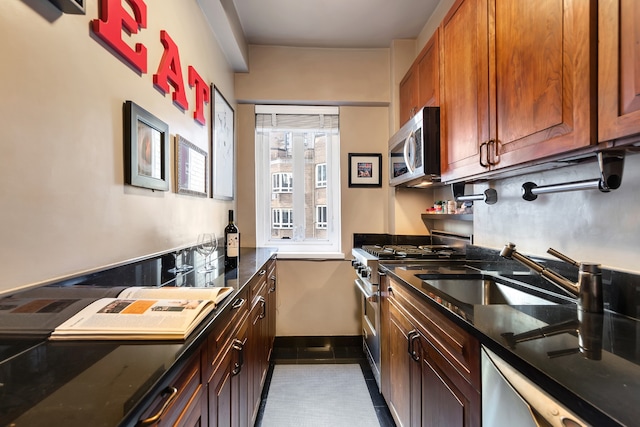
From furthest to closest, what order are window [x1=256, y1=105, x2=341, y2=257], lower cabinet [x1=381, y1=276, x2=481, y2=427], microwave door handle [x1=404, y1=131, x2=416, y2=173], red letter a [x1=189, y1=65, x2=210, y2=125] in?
window [x1=256, y1=105, x2=341, y2=257] → microwave door handle [x1=404, y1=131, x2=416, y2=173] → red letter a [x1=189, y1=65, x2=210, y2=125] → lower cabinet [x1=381, y1=276, x2=481, y2=427]

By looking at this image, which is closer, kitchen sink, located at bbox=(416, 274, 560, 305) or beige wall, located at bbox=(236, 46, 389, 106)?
kitchen sink, located at bbox=(416, 274, 560, 305)

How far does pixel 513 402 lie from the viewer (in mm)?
682

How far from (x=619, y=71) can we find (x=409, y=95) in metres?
1.75

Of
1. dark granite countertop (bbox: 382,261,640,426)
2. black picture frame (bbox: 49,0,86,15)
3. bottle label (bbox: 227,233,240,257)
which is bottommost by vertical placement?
dark granite countertop (bbox: 382,261,640,426)

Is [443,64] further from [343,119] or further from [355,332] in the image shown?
[355,332]

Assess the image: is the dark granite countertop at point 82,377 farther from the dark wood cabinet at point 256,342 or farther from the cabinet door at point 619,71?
the cabinet door at point 619,71

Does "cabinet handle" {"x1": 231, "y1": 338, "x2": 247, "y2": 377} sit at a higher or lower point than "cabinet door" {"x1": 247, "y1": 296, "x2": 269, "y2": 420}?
higher

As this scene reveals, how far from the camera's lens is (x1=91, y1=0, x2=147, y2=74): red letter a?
964 millimetres

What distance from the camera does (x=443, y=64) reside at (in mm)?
1691

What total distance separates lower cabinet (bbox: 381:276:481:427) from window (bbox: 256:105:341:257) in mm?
1232

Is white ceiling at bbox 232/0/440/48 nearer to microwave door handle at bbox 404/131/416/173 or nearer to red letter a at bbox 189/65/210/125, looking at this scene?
red letter a at bbox 189/65/210/125

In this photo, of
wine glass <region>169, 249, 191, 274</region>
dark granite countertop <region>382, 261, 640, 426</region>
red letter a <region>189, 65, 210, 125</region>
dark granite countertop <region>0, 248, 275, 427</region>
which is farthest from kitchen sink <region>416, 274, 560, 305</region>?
red letter a <region>189, 65, 210, 125</region>

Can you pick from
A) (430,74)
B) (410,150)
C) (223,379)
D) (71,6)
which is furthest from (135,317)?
(430,74)

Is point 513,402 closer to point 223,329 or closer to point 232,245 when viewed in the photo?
point 223,329
